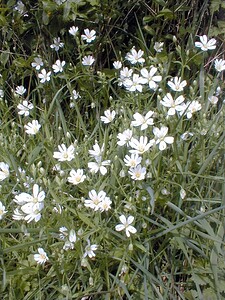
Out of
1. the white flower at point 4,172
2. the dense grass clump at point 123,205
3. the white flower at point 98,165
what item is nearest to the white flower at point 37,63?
the dense grass clump at point 123,205

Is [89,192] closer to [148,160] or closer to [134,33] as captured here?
[148,160]

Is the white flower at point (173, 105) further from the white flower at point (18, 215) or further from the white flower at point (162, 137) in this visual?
the white flower at point (18, 215)

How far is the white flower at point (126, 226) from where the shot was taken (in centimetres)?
192

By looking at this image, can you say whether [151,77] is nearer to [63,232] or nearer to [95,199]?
[95,199]

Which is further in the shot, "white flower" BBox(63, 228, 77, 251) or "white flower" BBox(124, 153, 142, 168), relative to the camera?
"white flower" BBox(124, 153, 142, 168)

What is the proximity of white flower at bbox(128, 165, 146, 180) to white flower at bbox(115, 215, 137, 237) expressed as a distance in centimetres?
15

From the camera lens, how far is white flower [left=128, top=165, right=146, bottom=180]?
196 centimetres

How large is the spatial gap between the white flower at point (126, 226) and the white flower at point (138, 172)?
0.15m

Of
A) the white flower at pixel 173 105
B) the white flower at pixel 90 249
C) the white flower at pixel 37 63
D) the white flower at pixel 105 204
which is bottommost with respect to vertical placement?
the white flower at pixel 90 249

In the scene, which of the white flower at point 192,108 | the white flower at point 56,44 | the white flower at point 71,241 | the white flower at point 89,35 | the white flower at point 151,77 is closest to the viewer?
the white flower at point 71,241

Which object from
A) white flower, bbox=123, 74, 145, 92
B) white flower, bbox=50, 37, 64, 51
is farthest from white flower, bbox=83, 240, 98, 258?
white flower, bbox=50, 37, 64, 51

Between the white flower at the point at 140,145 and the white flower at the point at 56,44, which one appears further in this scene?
the white flower at the point at 56,44

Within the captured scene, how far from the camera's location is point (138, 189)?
2127 millimetres

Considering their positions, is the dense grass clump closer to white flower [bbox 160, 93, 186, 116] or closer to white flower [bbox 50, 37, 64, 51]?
white flower [bbox 160, 93, 186, 116]
